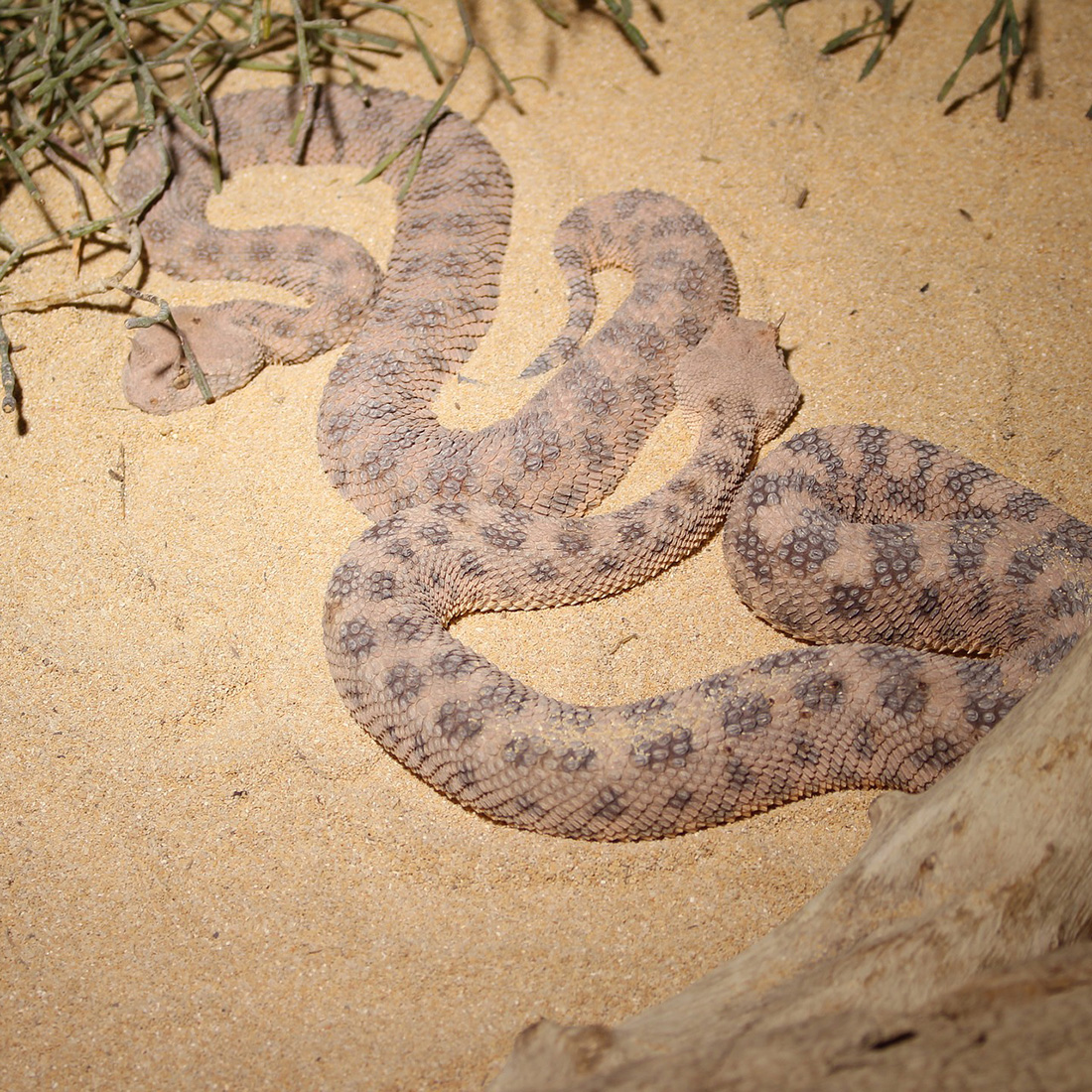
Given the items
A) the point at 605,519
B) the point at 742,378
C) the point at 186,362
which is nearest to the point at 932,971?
the point at 605,519

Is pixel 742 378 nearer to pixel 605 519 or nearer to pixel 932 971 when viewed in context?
pixel 605 519

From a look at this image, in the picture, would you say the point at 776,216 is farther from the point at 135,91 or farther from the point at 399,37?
the point at 135,91

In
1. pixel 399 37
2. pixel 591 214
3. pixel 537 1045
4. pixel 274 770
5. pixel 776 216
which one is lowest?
pixel 537 1045

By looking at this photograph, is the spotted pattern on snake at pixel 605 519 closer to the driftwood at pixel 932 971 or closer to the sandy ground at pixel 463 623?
the sandy ground at pixel 463 623

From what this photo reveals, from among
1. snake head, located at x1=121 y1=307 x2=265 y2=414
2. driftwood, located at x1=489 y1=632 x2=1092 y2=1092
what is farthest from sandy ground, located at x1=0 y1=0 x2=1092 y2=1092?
driftwood, located at x1=489 y1=632 x2=1092 y2=1092

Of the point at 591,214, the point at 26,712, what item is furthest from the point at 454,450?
the point at 26,712

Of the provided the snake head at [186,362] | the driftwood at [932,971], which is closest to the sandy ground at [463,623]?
the snake head at [186,362]

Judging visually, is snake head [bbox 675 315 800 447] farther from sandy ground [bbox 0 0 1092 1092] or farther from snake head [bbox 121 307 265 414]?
snake head [bbox 121 307 265 414]
